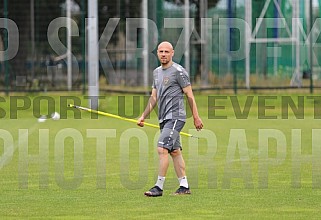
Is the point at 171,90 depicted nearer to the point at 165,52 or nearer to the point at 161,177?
the point at 165,52

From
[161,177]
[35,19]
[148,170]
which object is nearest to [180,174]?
[161,177]

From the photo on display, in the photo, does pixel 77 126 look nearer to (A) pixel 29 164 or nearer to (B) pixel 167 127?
(A) pixel 29 164

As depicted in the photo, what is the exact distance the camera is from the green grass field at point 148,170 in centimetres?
1116

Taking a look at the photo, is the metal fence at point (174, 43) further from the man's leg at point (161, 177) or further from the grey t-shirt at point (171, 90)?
the man's leg at point (161, 177)

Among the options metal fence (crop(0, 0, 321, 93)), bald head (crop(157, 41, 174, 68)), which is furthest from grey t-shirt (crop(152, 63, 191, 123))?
metal fence (crop(0, 0, 321, 93))

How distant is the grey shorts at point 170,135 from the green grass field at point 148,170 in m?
0.58

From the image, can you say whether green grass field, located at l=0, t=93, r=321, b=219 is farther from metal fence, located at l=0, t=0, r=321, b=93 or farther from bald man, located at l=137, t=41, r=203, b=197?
metal fence, located at l=0, t=0, r=321, b=93

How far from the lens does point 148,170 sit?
15.1 metres

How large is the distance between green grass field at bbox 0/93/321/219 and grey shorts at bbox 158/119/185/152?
58 cm

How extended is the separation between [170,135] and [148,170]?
281 cm

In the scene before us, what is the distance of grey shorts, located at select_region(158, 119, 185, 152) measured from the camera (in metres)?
Answer: 12.3

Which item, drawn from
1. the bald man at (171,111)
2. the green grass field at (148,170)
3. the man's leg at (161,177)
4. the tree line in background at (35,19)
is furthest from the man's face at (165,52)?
the tree line in background at (35,19)

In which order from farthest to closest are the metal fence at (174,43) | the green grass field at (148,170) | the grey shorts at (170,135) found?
the metal fence at (174,43) < the grey shorts at (170,135) < the green grass field at (148,170)

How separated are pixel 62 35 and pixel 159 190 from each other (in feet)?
77.9
